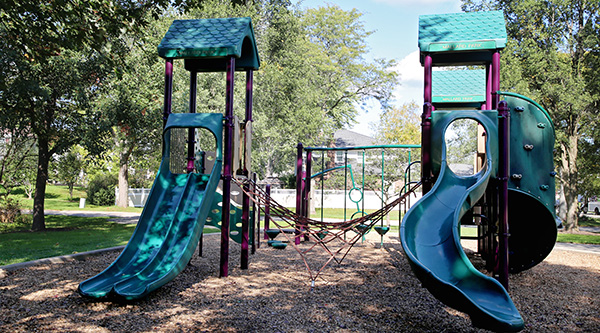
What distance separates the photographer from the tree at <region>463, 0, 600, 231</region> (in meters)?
16.6

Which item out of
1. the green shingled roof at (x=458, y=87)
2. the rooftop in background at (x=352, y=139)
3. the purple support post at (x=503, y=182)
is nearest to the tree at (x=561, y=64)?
the green shingled roof at (x=458, y=87)

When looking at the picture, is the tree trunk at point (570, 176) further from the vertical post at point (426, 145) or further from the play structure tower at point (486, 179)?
the vertical post at point (426, 145)

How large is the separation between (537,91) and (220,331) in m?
17.1

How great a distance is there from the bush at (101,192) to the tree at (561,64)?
2362 centimetres

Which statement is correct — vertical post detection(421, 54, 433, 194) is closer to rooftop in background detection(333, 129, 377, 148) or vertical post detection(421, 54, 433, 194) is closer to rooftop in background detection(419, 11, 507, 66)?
rooftop in background detection(419, 11, 507, 66)

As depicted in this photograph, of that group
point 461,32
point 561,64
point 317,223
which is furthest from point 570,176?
point 317,223

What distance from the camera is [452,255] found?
4.22 m

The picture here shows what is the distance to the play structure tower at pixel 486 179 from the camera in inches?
170

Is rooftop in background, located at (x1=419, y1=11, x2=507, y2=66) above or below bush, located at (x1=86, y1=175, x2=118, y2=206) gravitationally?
above

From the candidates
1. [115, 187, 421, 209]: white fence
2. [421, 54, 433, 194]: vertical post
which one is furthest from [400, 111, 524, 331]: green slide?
[115, 187, 421, 209]: white fence

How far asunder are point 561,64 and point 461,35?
13.9 meters

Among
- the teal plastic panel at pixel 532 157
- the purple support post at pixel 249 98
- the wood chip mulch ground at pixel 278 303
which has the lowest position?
the wood chip mulch ground at pixel 278 303

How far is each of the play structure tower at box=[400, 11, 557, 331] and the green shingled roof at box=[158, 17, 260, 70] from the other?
2752mm

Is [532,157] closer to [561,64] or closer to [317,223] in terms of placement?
Answer: [317,223]
